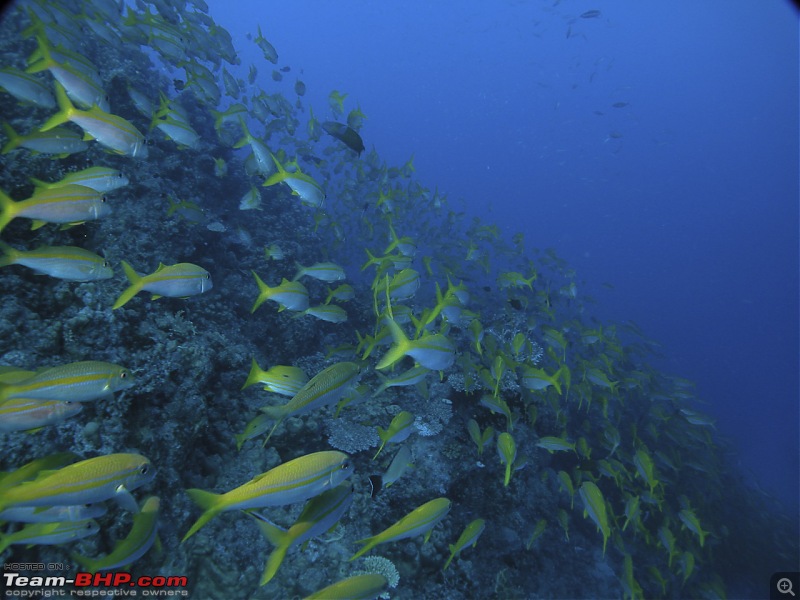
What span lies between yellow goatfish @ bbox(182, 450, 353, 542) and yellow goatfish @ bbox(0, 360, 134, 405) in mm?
1075

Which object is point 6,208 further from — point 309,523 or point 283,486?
point 309,523

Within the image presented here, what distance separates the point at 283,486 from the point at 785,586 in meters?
9.12

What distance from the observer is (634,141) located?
5187 inches

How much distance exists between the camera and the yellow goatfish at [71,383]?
2010 millimetres

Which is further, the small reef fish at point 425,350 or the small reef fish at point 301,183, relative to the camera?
the small reef fish at point 301,183

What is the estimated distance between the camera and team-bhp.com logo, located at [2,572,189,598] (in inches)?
96.3

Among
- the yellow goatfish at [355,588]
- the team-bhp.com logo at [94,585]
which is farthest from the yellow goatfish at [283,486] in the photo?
the team-bhp.com logo at [94,585]

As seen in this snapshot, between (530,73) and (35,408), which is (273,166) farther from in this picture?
(530,73)

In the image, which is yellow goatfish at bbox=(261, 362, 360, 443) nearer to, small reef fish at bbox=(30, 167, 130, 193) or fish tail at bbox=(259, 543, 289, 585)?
fish tail at bbox=(259, 543, 289, 585)

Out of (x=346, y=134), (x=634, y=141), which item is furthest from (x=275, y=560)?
(x=634, y=141)

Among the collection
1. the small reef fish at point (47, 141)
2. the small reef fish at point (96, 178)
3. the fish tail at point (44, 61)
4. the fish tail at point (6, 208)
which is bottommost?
the fish tail at point (6, 208)

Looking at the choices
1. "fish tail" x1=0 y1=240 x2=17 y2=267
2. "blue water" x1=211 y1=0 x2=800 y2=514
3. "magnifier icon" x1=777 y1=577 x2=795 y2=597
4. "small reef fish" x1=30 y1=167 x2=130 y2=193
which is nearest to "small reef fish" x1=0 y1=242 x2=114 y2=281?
"fish tail" x1=0 y1=240 x2=17 y2=267

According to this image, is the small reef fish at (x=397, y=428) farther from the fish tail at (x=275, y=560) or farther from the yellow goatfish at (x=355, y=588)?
the fish tail at (x=275, y=560)

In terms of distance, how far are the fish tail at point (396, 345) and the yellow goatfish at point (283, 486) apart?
923 mm
